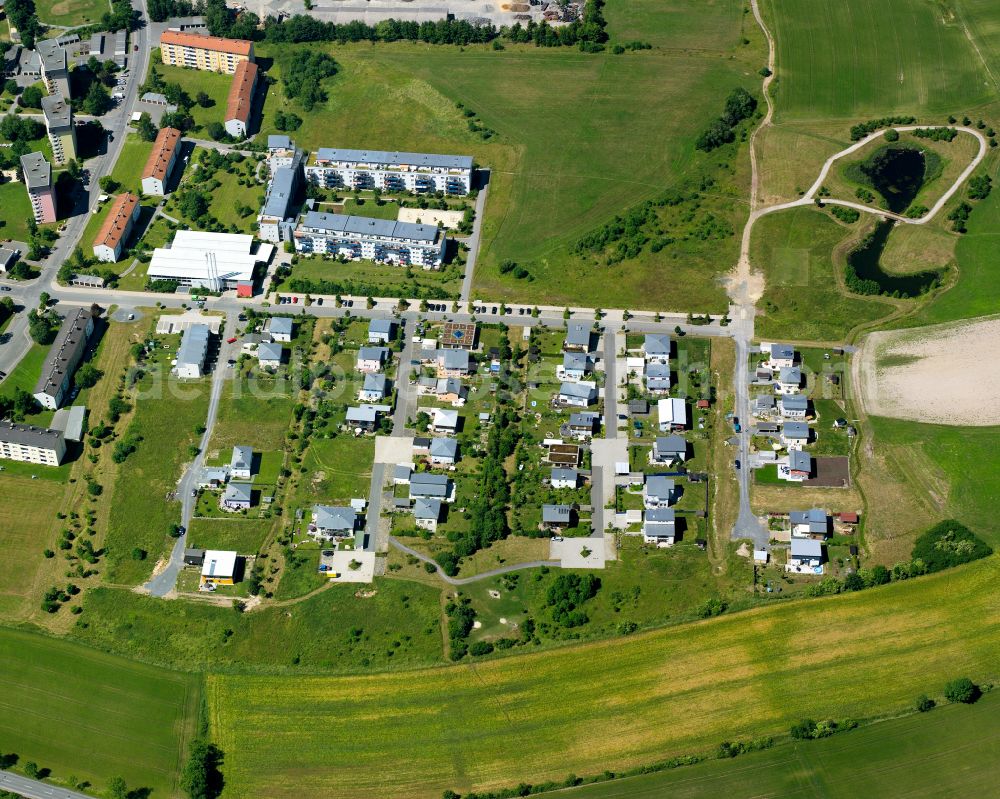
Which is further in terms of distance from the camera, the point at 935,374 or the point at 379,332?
the point at 379,332

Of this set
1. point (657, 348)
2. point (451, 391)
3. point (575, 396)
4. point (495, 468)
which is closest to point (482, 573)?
point (495, 468)

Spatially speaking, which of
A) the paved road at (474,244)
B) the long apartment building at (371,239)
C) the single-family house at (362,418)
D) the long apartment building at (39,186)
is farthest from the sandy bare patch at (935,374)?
the long apartment building at (39,186)

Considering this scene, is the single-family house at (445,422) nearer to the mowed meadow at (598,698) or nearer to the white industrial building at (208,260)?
the mowed meadow at (598,698)

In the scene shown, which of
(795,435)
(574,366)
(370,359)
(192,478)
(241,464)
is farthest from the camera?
(370,359)

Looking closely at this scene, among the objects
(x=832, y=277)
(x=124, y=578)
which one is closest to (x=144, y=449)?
(x=124, y=578)

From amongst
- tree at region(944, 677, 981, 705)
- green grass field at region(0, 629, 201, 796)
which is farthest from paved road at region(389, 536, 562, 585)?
tree at region(944, 677, 981, 705)

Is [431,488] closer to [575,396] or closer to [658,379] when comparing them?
[575,396]
